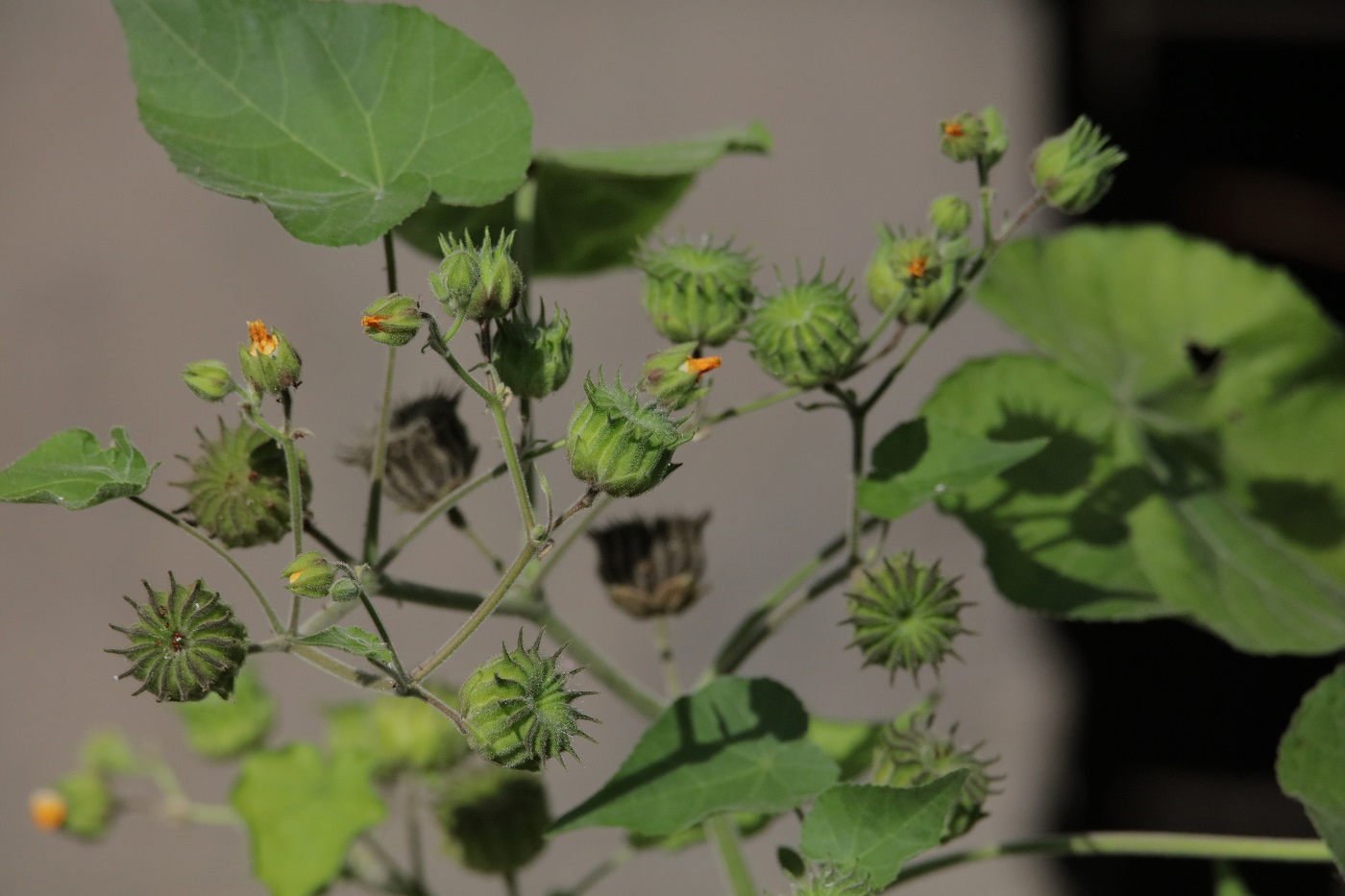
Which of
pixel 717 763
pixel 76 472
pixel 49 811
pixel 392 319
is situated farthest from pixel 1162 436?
pixel 49 811

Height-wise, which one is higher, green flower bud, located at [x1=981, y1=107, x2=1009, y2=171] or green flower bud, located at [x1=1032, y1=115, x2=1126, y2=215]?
green flower bud, located at [x1=981, y1=107, x2=1009, y2=171]

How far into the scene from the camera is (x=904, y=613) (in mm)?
888

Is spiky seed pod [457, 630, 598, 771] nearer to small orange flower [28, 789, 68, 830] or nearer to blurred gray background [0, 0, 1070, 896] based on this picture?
small orange flower [28, 789, 68, 830]

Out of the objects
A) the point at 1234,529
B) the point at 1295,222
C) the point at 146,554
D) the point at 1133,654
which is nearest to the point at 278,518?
the point at 1234,529

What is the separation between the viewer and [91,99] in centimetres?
261

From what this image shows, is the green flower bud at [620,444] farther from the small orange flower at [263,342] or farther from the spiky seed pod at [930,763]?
the spiky seed pod at [930,763]

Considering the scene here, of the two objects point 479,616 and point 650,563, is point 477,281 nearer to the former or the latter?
point 479,616

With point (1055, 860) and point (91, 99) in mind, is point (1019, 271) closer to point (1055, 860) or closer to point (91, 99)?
point (1055, 860)

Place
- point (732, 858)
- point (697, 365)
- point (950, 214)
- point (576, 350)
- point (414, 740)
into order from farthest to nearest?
point (576, 350) < point (414, 740) < point (732, 858) < point (950, 214) < point (697, 365)

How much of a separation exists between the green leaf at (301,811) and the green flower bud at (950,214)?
60 cm

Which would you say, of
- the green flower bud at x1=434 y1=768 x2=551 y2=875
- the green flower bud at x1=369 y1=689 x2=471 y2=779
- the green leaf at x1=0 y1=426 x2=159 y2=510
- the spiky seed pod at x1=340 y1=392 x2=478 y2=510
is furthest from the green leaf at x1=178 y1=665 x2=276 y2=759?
the green leaf at x1=0 y1=426 x2=159 y2=510

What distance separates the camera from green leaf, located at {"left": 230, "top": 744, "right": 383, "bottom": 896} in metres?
0.93

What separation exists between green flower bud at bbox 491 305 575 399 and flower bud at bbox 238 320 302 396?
0.12 metres

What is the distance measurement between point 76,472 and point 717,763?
0.44 meters
